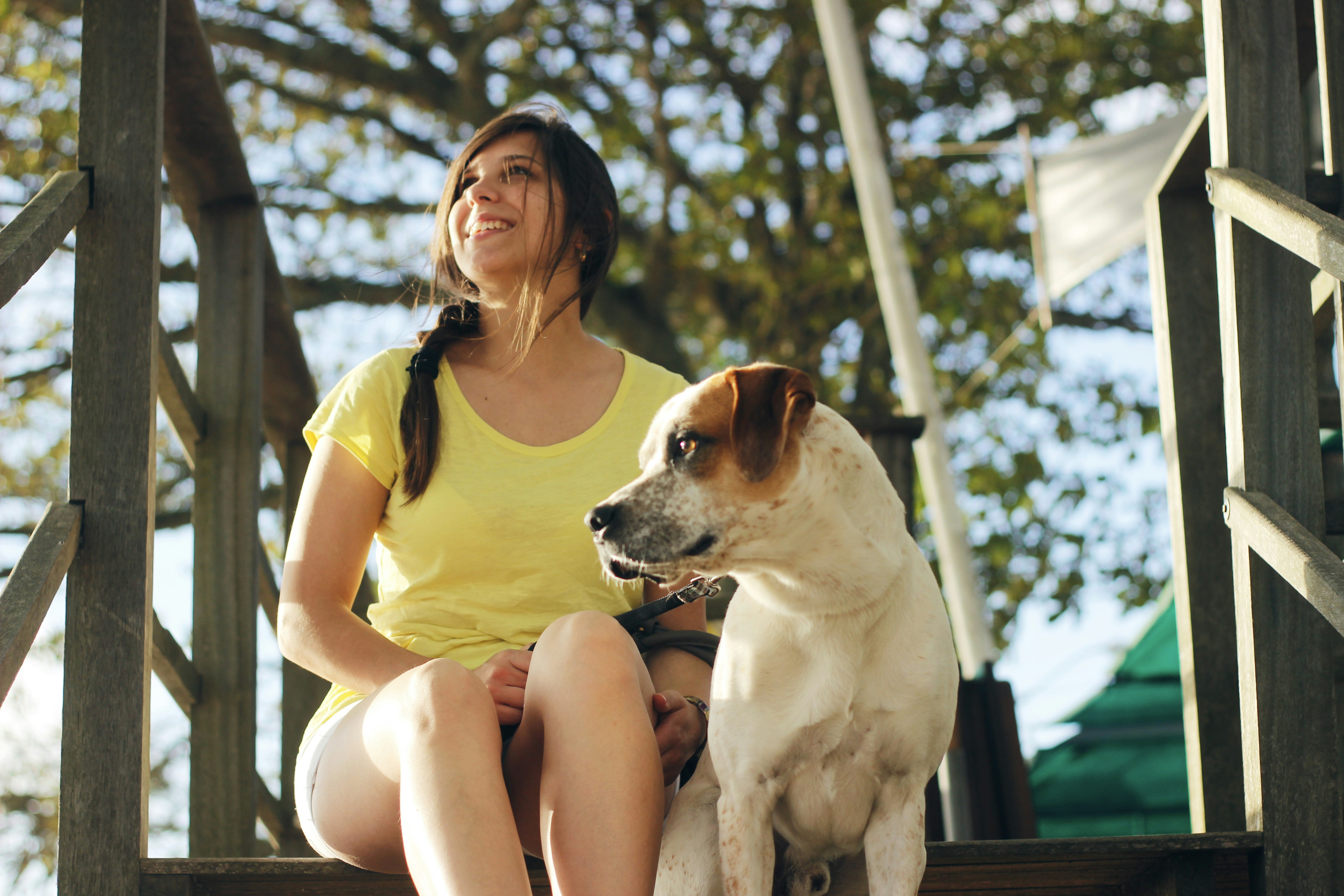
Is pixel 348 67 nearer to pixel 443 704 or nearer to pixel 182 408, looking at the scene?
pixel 182 408

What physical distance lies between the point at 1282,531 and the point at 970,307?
6.46 metres

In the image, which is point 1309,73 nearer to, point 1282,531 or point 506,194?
point 1282,531

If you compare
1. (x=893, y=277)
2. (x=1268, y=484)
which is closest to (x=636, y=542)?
(x=1268, y=484)

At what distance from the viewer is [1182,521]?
2.49 m

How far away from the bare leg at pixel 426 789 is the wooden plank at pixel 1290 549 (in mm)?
1195

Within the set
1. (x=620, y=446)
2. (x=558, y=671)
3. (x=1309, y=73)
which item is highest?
(x=1309, y=73)

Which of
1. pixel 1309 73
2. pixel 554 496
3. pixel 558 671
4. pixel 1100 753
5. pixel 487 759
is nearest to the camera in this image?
pixel 487 759

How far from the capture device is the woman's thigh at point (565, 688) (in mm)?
1766

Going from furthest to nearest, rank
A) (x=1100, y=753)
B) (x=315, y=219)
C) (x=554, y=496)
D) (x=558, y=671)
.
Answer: (x=315, y=219) → (x=1100, y=753) → (x=554, y=496) → (x=558, y=671)

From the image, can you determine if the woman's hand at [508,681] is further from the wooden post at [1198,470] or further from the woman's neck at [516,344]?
the wooden post at [1198,470]

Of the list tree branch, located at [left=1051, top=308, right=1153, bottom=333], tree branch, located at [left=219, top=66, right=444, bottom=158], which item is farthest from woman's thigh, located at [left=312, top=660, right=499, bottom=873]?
tree branch, located at [left=1051, top=308, right=1153, bottom=333]

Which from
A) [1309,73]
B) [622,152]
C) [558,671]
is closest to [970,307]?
[622,152]

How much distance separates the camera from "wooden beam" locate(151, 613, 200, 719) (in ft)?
8.07

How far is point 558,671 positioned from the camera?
180cm
